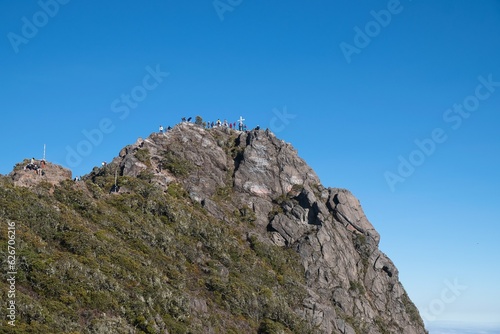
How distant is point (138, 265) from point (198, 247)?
42.1 feet

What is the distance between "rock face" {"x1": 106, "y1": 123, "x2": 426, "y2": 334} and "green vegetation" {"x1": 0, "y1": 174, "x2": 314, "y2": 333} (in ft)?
6.35

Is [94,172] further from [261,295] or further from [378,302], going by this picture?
[378,302]

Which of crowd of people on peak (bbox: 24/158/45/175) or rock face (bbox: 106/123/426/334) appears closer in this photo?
crowd of people on peak (bbox: 24/158/45/175)

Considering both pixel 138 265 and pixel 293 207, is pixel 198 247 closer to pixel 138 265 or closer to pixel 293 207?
pixel 138 265

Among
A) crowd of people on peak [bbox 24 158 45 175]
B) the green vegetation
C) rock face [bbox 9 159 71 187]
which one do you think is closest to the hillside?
the green vegetation

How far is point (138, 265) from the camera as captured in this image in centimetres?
6131

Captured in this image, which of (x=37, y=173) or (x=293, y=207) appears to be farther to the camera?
(x=293, y=207)

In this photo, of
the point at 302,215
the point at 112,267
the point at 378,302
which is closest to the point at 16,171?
the point at 112,267

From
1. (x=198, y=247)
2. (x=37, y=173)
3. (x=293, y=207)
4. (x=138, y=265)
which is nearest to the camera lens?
(x=138, y=265)

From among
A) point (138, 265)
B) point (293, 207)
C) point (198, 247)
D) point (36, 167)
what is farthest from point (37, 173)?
point (293, 207)

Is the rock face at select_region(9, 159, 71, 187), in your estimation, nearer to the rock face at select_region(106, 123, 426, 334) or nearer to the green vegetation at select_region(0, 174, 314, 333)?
the green vegetation at select_region(0, 174, 314, 333)

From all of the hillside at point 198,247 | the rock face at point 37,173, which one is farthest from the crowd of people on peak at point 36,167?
the hillside at point 198,247

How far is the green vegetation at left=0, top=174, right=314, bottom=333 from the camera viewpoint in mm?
50500

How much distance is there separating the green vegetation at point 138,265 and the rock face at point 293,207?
194 centimetres
